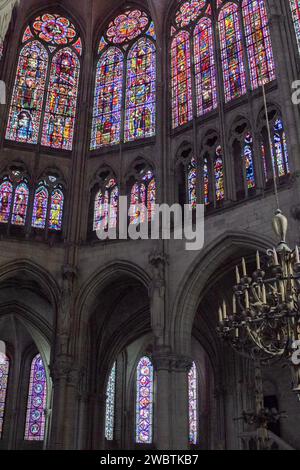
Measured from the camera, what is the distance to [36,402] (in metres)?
25.3

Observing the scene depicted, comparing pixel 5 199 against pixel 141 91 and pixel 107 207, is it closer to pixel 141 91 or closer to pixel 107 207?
pixel 107 207

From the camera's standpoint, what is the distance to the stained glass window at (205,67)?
68.7 feet

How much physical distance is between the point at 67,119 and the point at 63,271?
707 cm

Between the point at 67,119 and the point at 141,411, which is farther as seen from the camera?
the point at 141,411

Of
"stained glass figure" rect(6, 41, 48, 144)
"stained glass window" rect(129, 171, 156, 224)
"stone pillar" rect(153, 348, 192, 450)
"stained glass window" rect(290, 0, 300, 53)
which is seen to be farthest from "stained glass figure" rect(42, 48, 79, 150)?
"stone pillar" rect(153, 348, 192, 450)

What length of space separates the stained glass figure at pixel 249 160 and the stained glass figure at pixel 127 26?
8.86 meters

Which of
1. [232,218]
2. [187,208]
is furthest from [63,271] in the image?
[232,218]

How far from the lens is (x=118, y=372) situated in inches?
1056

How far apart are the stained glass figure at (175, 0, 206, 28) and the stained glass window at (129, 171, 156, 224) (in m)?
6.91

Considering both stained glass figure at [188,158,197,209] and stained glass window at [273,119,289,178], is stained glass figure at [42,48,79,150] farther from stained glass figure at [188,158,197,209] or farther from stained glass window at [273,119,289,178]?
stained glass window at [273,119,289,178]

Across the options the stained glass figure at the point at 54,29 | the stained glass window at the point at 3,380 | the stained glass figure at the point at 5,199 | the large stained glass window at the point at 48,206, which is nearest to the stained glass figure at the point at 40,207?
the large stained glass window at the point at 48,206

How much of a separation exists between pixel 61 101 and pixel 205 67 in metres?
6.17

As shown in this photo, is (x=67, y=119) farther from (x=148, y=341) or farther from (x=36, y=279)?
(x=148, y=341)

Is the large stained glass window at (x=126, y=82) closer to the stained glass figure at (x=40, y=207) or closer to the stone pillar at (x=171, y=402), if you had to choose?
the stained glass figure at (x=40, y=207)
